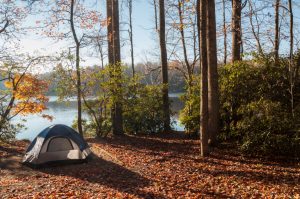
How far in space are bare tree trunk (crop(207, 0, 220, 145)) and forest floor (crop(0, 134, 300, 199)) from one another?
3.24 feet

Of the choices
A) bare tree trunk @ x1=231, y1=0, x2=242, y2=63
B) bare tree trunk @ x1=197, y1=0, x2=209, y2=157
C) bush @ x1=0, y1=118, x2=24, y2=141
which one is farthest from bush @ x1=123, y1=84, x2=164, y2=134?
bare tree trunk @ x1=197, y1=0, x2=209, y2=157

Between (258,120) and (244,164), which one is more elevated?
(258,120)

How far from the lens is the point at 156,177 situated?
30.0ft

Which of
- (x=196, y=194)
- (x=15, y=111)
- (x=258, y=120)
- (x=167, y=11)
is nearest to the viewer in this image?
(x=196, y=194)

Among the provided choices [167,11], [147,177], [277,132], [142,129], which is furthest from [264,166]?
[167,11]

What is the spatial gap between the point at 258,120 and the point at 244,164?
1639mm

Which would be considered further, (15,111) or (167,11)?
(167,11)

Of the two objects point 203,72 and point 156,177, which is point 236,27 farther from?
point 156,177

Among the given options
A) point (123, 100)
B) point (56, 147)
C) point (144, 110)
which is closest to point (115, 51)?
point (123, 100)

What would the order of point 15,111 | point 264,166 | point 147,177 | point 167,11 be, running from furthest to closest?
point 167,11, point 15,111, point 264,166, point 147,177

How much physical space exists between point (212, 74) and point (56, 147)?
6227 mm

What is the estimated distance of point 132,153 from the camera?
40.9ft

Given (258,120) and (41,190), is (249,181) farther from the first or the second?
(41,190)

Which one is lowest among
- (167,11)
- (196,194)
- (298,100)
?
(196,194)
